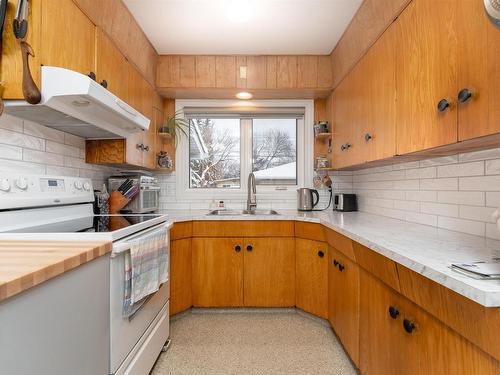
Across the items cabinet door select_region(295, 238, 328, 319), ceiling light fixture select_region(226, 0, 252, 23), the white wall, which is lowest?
cabinet door select_region(295, 238, 328, 319)

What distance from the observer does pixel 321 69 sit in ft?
8.93

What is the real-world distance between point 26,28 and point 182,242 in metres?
1.67

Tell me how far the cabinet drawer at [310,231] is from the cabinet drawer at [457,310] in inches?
48.2

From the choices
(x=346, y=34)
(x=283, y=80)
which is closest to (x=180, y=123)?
(x=283, y=80)

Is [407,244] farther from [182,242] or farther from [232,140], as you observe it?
[232,140]

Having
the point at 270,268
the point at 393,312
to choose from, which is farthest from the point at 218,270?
the point at 393,312

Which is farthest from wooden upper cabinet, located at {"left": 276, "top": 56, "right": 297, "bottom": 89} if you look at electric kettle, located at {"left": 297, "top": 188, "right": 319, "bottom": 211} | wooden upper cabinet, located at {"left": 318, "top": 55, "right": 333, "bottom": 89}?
electric kettle, located at {"left": 297, "top": 188, "right": 319, "bottom": 211}

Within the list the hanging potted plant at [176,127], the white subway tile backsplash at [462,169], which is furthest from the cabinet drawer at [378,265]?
the hanging potted plant at [176,127]

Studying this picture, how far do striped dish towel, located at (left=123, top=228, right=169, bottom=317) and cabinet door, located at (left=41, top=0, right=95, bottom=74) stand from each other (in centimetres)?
95

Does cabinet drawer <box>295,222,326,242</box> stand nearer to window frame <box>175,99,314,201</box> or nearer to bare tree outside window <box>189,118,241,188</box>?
window frame <box>175,99,314,201</box>

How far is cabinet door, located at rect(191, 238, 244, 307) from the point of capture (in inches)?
97.9

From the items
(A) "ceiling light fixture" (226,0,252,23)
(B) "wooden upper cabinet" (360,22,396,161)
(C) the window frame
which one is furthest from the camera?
(C) the window frame

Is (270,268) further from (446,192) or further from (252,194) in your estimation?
(446,192)

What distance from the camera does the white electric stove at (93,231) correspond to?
1.20 metres
